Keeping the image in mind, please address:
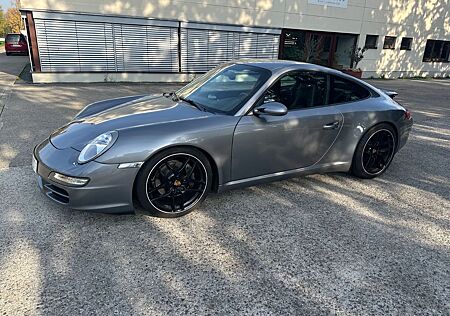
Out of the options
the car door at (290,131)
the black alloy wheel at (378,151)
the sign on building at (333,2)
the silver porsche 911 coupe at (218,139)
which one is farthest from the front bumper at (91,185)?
the sign on building at (333,2)

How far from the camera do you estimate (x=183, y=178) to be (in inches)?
122

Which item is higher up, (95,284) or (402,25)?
(402,25)

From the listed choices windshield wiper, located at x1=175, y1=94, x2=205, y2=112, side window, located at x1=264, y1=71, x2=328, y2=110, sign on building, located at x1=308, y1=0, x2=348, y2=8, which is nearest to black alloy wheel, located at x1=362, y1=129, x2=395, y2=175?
side window, located at x1=264, y1=71, x2=328, y2=110

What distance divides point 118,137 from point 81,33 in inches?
420

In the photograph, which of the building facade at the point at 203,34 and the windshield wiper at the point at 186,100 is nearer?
the windshield wiper at the point at 186,100

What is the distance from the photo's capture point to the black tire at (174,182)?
292 centimetres

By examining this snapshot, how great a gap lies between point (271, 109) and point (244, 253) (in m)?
1.33

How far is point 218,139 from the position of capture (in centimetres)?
309

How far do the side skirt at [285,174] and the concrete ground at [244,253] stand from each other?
8.0 inches

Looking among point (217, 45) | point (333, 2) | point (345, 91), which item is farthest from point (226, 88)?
point (333, 2)

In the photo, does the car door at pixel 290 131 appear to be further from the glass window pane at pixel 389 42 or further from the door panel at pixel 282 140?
the glass window pane at pixel 389 42

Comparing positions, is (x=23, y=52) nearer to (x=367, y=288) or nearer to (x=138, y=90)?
(x=138, y=90)

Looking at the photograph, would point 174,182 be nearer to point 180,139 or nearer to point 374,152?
point 180,139

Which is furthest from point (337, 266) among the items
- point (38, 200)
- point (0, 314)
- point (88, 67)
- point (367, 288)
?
point (88, 67)
